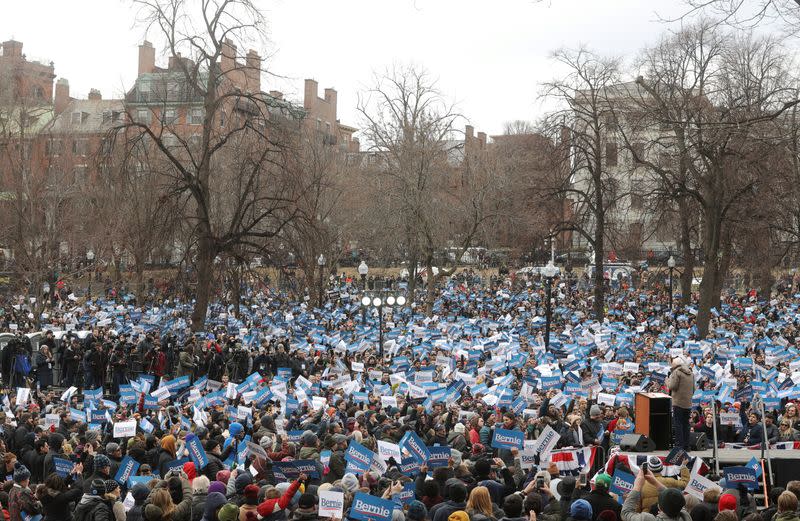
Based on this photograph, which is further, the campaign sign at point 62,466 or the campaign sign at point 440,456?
the campaign sign at point 62,466

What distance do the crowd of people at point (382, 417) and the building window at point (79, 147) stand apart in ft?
53.2

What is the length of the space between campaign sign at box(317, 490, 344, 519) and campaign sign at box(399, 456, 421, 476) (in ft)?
9.70

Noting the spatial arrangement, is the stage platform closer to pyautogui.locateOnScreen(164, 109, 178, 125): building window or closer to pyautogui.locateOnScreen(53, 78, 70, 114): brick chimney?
pyautogui.locateOnScreen(164, 109, 178, 125): building window

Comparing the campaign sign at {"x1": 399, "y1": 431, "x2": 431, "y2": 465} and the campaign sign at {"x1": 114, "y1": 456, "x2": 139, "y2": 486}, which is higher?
the campaign sign at {"x1": 399, "y1": 431, "x2": 431, "y2": 465}

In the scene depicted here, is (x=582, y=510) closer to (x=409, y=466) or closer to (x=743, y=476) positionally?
(x=743, y=476)

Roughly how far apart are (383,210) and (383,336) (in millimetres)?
13750

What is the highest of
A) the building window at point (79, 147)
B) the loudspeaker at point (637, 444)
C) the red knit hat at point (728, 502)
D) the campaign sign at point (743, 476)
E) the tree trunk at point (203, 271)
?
the building window at point (79, 147)

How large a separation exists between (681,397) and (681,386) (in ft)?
0.53

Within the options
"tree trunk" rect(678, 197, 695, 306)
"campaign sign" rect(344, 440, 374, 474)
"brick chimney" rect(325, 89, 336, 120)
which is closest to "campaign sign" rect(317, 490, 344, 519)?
"campaign sign" rect(344, 440, 374, 474)

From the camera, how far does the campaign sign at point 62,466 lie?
11656mm

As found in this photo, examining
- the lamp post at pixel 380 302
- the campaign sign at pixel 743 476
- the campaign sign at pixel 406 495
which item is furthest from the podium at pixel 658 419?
the lamp post at pixel 380 302

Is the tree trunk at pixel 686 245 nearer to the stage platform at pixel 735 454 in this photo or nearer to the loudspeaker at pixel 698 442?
the loudspeaker at pixel 698 442

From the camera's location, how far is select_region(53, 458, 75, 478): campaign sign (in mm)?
11656

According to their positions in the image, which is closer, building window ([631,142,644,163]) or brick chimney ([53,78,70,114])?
building window ([631,142,644,163])
